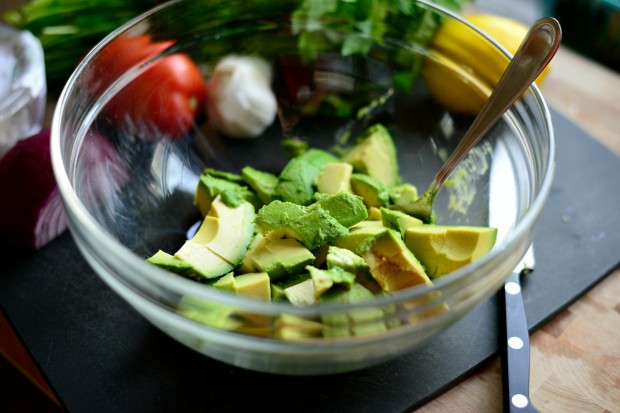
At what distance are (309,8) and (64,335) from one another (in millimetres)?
707

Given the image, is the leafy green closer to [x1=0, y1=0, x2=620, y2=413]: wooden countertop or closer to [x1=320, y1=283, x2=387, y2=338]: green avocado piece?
[x1=0, y1=0, x2=620, y2=413]: wooden countertop

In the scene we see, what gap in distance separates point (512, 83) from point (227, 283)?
0.49m

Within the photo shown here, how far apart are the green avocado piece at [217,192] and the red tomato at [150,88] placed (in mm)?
148

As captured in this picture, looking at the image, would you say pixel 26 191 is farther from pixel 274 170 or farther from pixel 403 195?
pixel 403 195

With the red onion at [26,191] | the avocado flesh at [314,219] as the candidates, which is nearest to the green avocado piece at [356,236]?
the avocado flesh at [314,219]

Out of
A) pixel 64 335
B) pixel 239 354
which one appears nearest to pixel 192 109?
pixel 64 335

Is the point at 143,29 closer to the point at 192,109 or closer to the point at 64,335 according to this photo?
the point at 192,109

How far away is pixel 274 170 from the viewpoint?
1.24 m

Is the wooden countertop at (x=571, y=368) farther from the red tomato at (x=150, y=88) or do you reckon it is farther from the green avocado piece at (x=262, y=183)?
the red tomato at (x=150, y=88)

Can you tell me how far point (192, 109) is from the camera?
1258 millimetres

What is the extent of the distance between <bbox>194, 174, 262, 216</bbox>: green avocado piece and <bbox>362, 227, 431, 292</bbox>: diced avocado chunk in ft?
0.88

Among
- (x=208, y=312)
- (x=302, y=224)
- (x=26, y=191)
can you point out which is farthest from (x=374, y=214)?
(x=26, y=191)

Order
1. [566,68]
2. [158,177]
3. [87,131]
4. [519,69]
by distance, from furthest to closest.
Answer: [566,68], [158,177], [87,131], [519,69]

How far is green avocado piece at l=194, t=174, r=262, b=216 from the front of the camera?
1036 millimetres
